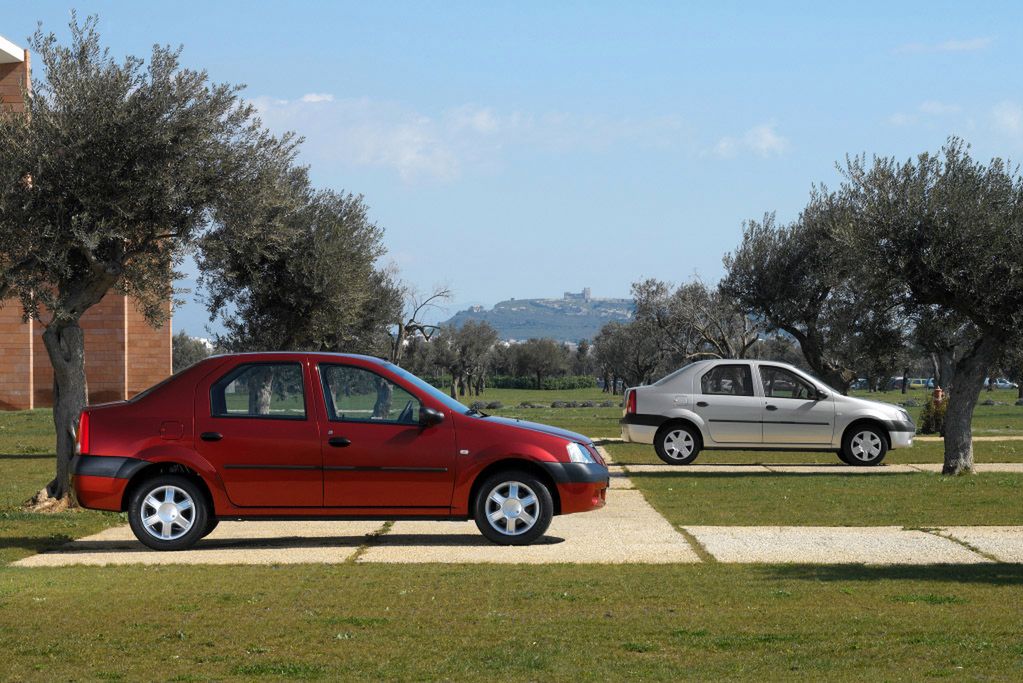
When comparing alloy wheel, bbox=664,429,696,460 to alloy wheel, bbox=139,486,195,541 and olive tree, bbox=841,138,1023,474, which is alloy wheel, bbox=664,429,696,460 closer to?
olive tree, bbox=841,138,1023,474

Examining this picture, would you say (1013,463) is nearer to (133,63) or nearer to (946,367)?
(133,63)

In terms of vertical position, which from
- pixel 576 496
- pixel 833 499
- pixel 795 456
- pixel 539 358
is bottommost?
pixel 833 499

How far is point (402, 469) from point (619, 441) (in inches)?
716

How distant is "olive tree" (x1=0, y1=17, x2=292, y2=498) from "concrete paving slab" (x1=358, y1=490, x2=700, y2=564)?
4.60 meters

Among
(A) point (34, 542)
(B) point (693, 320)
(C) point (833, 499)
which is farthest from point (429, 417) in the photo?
Answer: (B) point (693, 320)

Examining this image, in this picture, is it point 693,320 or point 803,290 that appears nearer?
point 803,290

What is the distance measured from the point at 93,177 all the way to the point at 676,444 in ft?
35.5

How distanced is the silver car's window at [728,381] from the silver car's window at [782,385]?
256 millimetres

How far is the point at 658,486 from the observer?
57.5ft

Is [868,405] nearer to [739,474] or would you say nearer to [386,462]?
[739,474]

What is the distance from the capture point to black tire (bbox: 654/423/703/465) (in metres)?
21.5

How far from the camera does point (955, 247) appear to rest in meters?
18.8

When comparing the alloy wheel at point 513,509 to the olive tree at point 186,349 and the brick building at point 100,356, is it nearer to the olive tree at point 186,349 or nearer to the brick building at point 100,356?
the brick building at point 100,356

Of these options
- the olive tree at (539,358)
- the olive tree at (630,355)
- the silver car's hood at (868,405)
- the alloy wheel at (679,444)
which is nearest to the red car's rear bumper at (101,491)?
the alloy wheel at (679,444)
